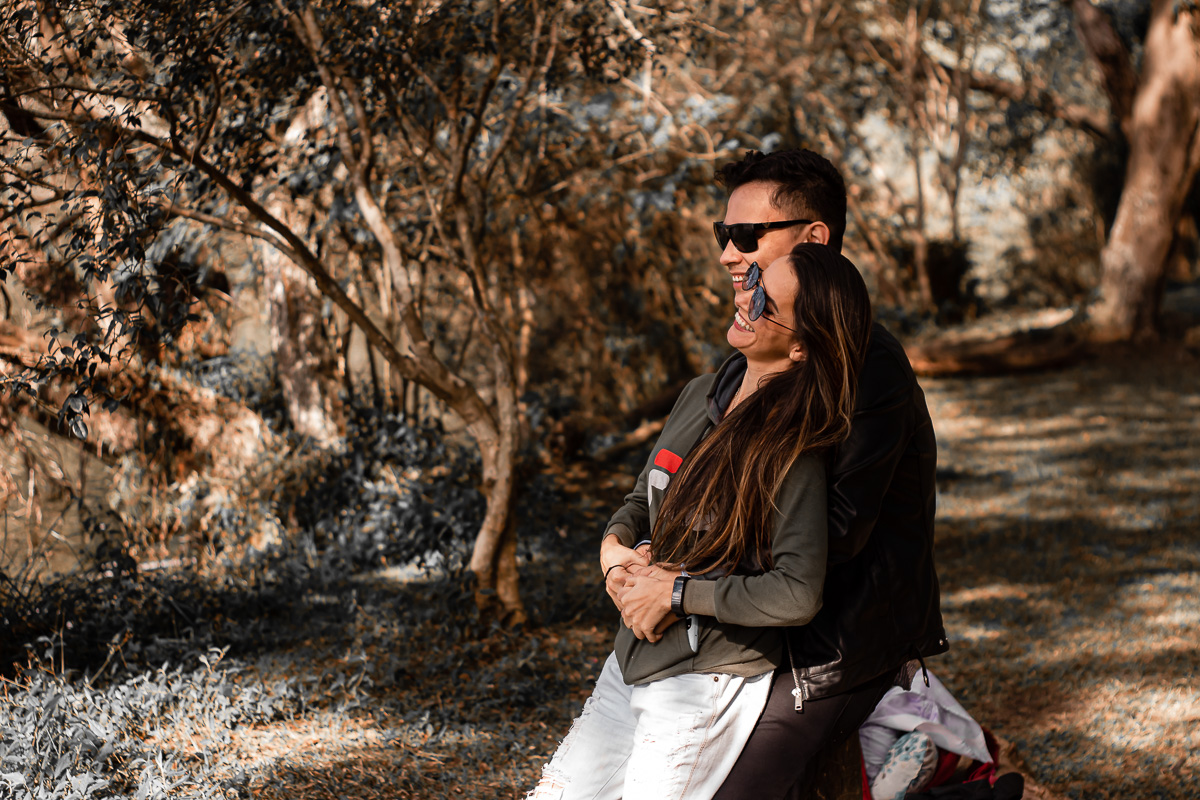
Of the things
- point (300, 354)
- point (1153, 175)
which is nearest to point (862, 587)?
point (300, 354)

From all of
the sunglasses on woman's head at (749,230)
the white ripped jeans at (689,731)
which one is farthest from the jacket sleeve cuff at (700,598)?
the sunglasses on woman's head at (749,230)

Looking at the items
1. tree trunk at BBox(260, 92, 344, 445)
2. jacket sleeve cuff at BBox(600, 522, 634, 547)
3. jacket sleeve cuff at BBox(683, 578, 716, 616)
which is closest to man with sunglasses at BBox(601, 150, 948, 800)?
jacket sleeve cuff at BBox(683, 578, 716, 616)

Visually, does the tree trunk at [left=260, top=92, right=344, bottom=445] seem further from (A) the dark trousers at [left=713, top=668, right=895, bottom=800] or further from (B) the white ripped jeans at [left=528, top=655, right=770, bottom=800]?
(A) the dark trousers at [left=713, top=668, right=895, bottom=800]

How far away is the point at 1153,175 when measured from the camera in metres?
9.98

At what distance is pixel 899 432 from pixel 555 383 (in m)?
6.22

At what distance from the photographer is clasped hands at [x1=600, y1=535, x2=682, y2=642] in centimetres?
204

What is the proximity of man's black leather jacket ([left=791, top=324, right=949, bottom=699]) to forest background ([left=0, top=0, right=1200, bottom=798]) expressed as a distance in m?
2.03

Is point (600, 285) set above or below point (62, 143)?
below

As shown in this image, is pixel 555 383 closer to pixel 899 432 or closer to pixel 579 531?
pixel 579 531

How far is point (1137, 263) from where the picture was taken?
10.1 meters

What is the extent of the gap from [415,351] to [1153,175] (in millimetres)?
8811

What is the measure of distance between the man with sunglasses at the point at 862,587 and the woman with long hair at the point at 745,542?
0.04 meters

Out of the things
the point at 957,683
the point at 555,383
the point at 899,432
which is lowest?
the point at 957,683

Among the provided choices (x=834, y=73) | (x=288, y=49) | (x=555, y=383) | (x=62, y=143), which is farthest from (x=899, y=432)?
(x=834, y=73)
